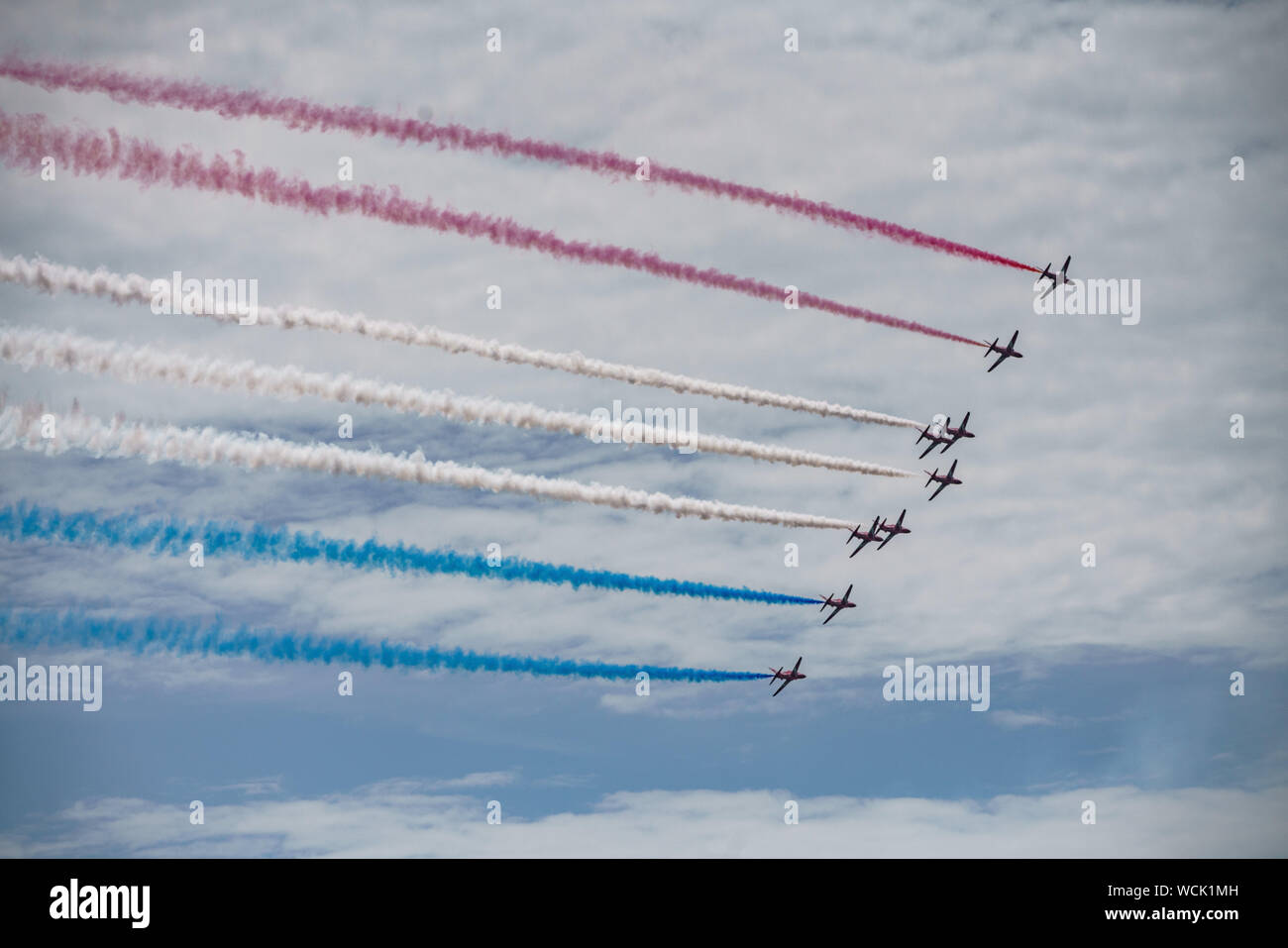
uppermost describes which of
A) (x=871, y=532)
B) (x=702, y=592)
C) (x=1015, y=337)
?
(x=1015, y=337)

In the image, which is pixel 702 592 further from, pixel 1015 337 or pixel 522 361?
pixel 1015 337

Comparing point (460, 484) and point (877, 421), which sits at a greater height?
point (877, 421)

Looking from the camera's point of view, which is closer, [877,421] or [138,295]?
[138,295]

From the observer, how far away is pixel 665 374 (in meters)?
73.2

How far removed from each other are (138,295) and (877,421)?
44.2 metres
